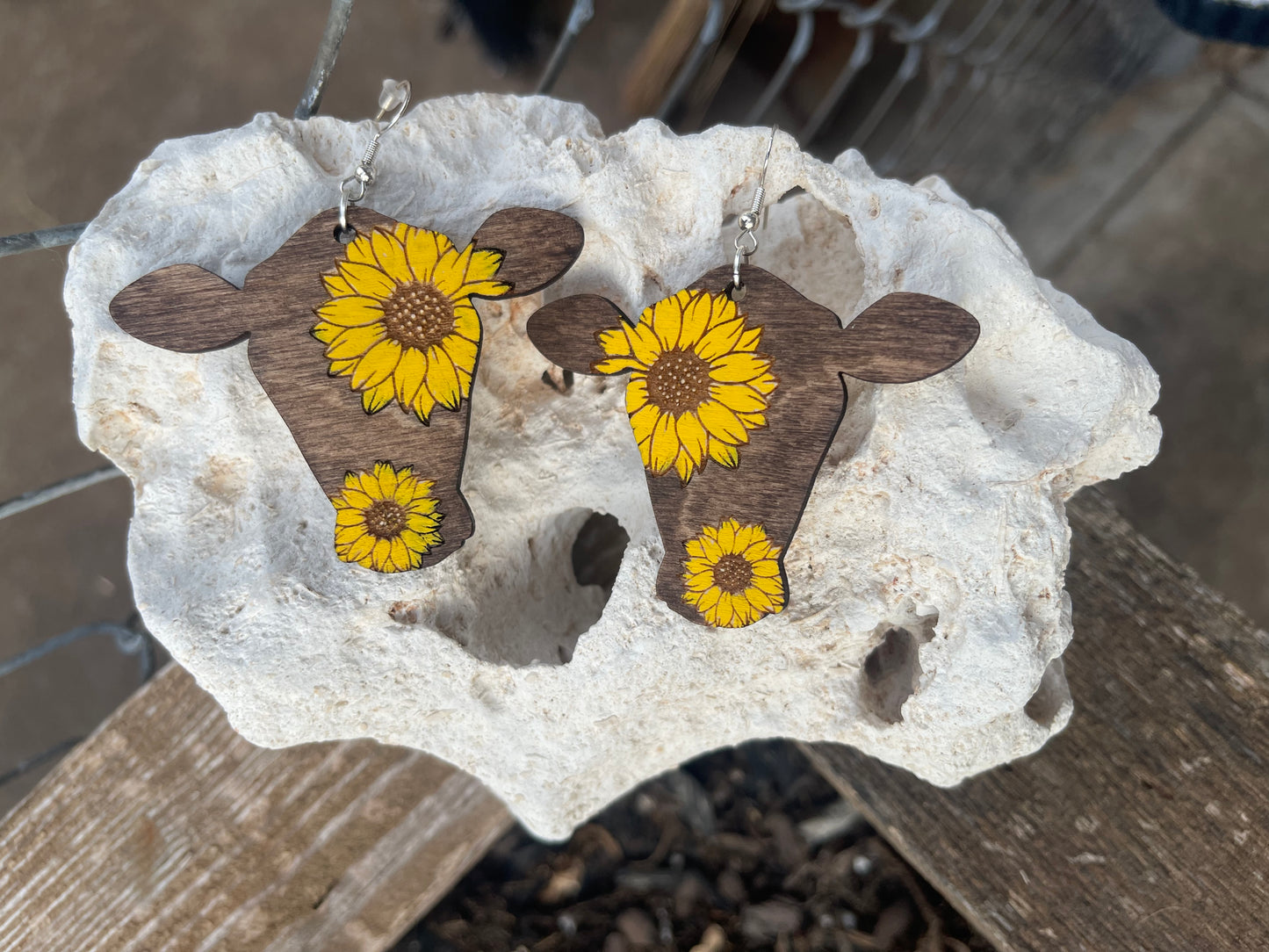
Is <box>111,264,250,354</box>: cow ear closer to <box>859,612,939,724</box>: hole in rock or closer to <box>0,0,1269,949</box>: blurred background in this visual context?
<box>859,612,939,724</box>: hole in rock

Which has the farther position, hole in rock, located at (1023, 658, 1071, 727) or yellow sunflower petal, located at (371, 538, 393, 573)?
hole in rock, located at (1023, 658, 1071, 727)

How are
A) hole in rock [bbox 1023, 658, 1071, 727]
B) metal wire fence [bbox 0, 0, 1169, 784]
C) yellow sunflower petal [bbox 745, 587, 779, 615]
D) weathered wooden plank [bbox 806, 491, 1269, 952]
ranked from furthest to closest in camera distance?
metal wire fence [bbox 0, 0, 1169, 784]
weathered wooden plank [bbox 806, 491, 1269, 952]
hole in rock [bbox 1023, 658, 1071, 727]
yellow sunflower petal [bbox 745, 587, 779, 615]

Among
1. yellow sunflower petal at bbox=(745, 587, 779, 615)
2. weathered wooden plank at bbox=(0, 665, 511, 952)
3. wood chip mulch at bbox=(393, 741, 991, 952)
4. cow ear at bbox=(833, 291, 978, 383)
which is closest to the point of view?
cow ear at bbox=(833, 291, 978, 383)

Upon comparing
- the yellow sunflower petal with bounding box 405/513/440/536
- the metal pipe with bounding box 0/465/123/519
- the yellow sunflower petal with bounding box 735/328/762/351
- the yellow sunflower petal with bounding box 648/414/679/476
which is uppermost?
the yellow sunflower petal with bounding box 735/328/762/351

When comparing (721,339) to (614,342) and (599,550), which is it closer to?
(614,342)

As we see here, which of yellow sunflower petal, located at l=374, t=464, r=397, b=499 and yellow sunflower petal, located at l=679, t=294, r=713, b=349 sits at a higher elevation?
yellow sunflower petal, located at l=679, t=294, r=713, b=349

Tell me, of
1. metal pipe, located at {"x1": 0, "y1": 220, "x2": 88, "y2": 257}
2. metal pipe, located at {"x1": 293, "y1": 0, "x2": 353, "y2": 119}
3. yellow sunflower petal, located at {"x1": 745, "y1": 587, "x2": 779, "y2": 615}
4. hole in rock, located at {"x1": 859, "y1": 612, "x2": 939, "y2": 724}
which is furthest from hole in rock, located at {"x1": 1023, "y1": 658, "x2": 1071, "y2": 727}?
metal pipe, located at {"x1": 0, "y1": 220, "x2": 88, "y2": 257}
